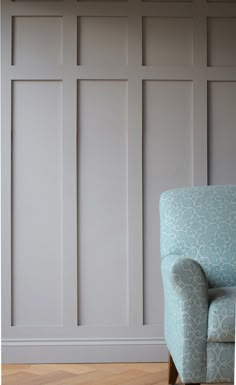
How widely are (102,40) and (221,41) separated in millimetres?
646

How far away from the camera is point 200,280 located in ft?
7.07

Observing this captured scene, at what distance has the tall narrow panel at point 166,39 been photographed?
313 cm

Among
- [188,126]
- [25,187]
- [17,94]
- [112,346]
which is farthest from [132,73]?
[112,346]

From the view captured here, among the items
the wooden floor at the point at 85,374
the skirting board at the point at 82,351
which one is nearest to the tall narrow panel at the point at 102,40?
the skirting board at the point at 82,351

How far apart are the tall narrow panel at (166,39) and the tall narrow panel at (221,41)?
0.38ft

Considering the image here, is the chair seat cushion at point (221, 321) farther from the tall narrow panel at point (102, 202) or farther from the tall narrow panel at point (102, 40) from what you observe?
the tall narrow panel at point (102, 40)

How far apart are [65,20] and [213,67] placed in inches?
32.9

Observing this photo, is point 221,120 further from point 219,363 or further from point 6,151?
point 219,363

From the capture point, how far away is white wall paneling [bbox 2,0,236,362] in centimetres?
308

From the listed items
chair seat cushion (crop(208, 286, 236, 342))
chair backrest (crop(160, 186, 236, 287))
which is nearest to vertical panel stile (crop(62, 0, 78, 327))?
chair backrest (crop(160, 186, 236, 287))

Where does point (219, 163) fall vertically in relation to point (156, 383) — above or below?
above

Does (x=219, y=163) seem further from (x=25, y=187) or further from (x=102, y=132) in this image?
(x=25, y=187)

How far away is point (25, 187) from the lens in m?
3.10

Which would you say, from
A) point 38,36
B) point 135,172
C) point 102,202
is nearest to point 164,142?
point 135,172
